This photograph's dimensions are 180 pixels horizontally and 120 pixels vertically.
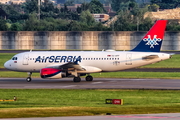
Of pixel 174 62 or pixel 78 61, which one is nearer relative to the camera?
pixel 78 61

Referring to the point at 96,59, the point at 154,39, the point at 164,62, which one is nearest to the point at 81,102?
the point at 96,59

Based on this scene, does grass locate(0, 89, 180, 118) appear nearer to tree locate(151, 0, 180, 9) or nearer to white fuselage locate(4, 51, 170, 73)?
white fuselage locate(4, 51, 170, 73)

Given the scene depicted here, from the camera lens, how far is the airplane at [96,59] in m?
47.9

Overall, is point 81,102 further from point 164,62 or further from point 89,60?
point 164,62

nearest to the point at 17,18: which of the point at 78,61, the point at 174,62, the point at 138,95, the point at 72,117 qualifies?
the point at 174,62

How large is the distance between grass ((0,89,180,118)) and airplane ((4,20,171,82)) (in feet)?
25.6

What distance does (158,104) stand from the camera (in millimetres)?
30953

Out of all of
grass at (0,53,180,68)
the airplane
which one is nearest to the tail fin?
the airplane

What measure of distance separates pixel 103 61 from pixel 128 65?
265cm

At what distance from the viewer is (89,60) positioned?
162 ft

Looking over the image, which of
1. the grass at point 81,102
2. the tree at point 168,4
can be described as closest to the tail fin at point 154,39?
the grass at point 81,102

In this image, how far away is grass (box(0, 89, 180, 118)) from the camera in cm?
2693

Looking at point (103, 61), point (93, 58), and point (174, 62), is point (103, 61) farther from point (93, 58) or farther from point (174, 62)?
point (174, 62)

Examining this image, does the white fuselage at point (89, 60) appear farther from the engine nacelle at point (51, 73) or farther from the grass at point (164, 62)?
the grass at point (164, 62)
